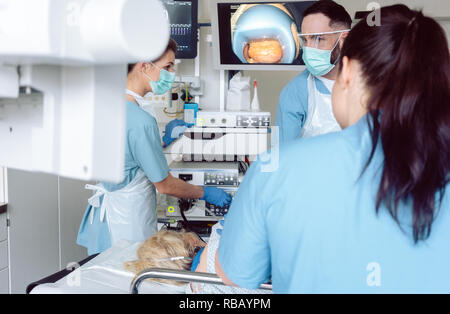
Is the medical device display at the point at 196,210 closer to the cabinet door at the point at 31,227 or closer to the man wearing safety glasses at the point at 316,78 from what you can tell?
the man wearing safety glasses at the point at 316,78

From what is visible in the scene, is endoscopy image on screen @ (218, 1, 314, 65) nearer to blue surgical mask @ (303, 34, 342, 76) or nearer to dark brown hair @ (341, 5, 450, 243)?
blue surgical mask @ (303, 34, 342, 76)

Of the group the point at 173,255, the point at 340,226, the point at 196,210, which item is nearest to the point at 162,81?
the point at 196,210

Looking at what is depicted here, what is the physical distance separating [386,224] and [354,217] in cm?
6

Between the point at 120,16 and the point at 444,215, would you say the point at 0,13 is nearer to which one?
the point at 120,16

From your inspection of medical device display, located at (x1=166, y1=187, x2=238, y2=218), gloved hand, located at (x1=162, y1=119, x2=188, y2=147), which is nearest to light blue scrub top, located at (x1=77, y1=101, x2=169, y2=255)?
medical device display, located at (x1=166, y1=187, x2=238, y2=218)

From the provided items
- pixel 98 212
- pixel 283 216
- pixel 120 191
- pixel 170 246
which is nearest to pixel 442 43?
pixel 283 216

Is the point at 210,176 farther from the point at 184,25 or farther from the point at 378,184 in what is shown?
the point at 378,184

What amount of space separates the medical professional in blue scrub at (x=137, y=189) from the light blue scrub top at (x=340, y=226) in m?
1.06

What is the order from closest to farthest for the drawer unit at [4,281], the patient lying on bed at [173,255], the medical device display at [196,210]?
the patient lying on bed at [173,255]
the drawer unit at [4,281]
the medical device display at [196,210]

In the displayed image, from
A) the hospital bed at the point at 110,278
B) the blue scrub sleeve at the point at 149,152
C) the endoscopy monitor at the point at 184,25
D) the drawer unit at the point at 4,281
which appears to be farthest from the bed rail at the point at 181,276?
the endoscopy monitor at the point at 184,25

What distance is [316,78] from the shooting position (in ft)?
6.28

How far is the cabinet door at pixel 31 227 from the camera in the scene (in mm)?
2191

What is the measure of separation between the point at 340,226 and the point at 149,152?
1143 mm

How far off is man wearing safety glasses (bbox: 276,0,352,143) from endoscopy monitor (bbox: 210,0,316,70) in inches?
17.3
